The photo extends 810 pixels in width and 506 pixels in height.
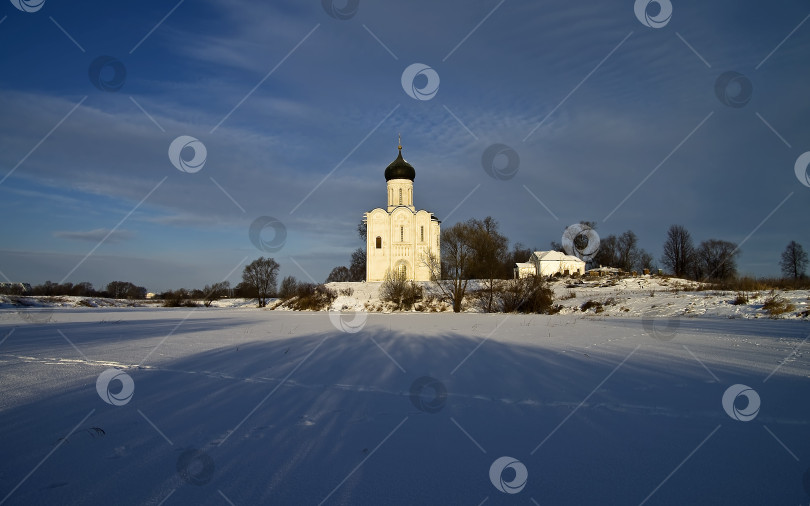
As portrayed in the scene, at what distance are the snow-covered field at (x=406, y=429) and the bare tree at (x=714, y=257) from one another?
67.6 meters

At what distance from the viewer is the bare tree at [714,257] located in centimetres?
6438

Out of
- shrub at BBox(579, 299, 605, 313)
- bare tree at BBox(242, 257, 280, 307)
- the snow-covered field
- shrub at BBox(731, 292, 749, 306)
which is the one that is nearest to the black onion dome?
bare tree at BBox(242, 257, 280, 307)

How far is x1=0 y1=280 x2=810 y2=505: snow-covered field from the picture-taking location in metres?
3.19

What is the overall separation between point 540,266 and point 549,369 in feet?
184

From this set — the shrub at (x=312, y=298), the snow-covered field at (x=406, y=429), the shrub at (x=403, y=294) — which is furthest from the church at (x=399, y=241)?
the snow-covered field at (x=406, y=429)

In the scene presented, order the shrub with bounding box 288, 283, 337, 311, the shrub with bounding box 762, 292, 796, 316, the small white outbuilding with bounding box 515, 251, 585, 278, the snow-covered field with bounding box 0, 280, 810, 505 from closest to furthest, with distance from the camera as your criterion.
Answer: the snow-covered field with bounding box 0, 280, 810, 505, the shrub with bounding box 762, 292, 796, 316, the shrub with bounding box 288, 283, 337, 311, the small white outbuilding with bounding box 515, 251, 585, 278

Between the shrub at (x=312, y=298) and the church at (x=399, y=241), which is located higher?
the church at (x=399, y=241)

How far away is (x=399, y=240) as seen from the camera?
2060 inches

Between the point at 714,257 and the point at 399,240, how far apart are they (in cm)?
4901

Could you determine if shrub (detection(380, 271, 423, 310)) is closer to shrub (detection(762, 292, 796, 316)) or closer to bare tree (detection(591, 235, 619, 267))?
shrub (detection(762, 292, 796, 316))

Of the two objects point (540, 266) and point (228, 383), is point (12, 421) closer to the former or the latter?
point (228, 383)

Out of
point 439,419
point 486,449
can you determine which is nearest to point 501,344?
point 439,419

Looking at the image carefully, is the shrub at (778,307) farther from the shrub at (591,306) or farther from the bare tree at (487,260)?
the bare tree at (487,260)

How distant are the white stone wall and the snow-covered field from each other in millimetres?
42951
